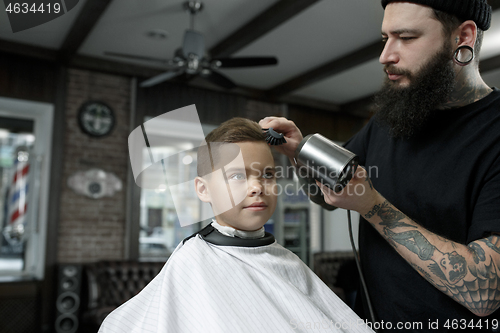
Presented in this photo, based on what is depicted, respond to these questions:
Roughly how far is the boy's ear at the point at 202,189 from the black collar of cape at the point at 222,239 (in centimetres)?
12

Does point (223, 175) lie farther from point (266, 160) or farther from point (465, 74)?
point (465, 74)

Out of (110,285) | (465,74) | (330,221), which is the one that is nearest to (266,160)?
(465,74)

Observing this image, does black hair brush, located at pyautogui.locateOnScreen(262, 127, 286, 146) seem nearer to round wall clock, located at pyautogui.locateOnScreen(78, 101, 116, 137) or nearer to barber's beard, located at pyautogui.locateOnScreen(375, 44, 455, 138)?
barber's beard, located at pyautogui.locateOnScreen(375, 44, 455, 138)

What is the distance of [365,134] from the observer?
1.44 metres

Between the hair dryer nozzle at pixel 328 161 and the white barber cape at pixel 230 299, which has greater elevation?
the hair dryer nozzle at pixel 328 161

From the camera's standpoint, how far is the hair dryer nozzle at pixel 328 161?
35.8 inches

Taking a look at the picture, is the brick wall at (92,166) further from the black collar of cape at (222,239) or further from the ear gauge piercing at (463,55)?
the ear gauge piercing at (463,55)

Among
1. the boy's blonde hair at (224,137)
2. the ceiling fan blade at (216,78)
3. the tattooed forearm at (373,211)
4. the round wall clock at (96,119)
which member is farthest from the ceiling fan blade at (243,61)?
the tattooed forearm at (373,211)

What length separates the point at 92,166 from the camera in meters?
5.08

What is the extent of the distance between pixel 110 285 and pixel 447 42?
4.34 meters

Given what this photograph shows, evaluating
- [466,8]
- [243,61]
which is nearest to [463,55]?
[466,8]

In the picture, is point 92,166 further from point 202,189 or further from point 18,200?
point 202,189

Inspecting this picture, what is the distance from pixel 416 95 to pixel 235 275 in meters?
0.73

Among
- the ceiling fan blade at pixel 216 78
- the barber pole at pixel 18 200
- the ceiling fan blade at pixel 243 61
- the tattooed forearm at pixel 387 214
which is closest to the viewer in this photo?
the tattooed forearm at pixel 387 214
